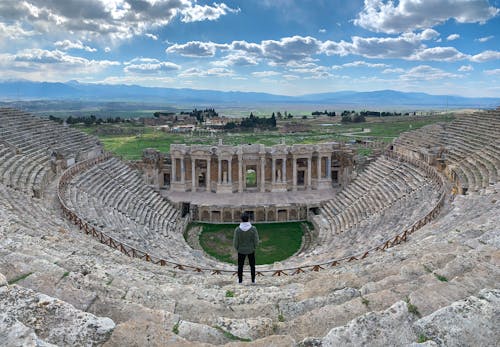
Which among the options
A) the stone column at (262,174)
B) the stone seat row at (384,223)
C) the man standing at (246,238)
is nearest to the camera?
the man standing at (246,238)

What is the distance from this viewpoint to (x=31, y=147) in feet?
99.6

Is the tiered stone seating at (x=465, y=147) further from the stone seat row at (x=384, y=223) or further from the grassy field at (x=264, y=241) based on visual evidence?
the grassy field at (x=264, y=241)

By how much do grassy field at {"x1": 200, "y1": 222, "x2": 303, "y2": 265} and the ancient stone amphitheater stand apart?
6.36 feet

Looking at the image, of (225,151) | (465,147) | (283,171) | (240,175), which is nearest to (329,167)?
(283,171)

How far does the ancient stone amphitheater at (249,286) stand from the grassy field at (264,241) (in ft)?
6.36

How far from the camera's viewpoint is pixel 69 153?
32219 mm

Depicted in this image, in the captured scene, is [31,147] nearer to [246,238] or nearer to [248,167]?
[248,167]

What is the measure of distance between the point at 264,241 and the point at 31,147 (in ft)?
63.5

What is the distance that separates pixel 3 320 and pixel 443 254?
8.80 m

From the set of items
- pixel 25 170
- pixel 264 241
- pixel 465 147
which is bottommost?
pixel 264 241

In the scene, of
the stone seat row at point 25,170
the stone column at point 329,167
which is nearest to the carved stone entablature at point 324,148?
the stone column at point 329,167

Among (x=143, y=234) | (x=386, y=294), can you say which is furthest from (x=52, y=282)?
(x=143, y=234)

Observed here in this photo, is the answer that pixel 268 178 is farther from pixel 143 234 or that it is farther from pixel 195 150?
pixel 143 234

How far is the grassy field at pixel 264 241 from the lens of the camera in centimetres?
2593
